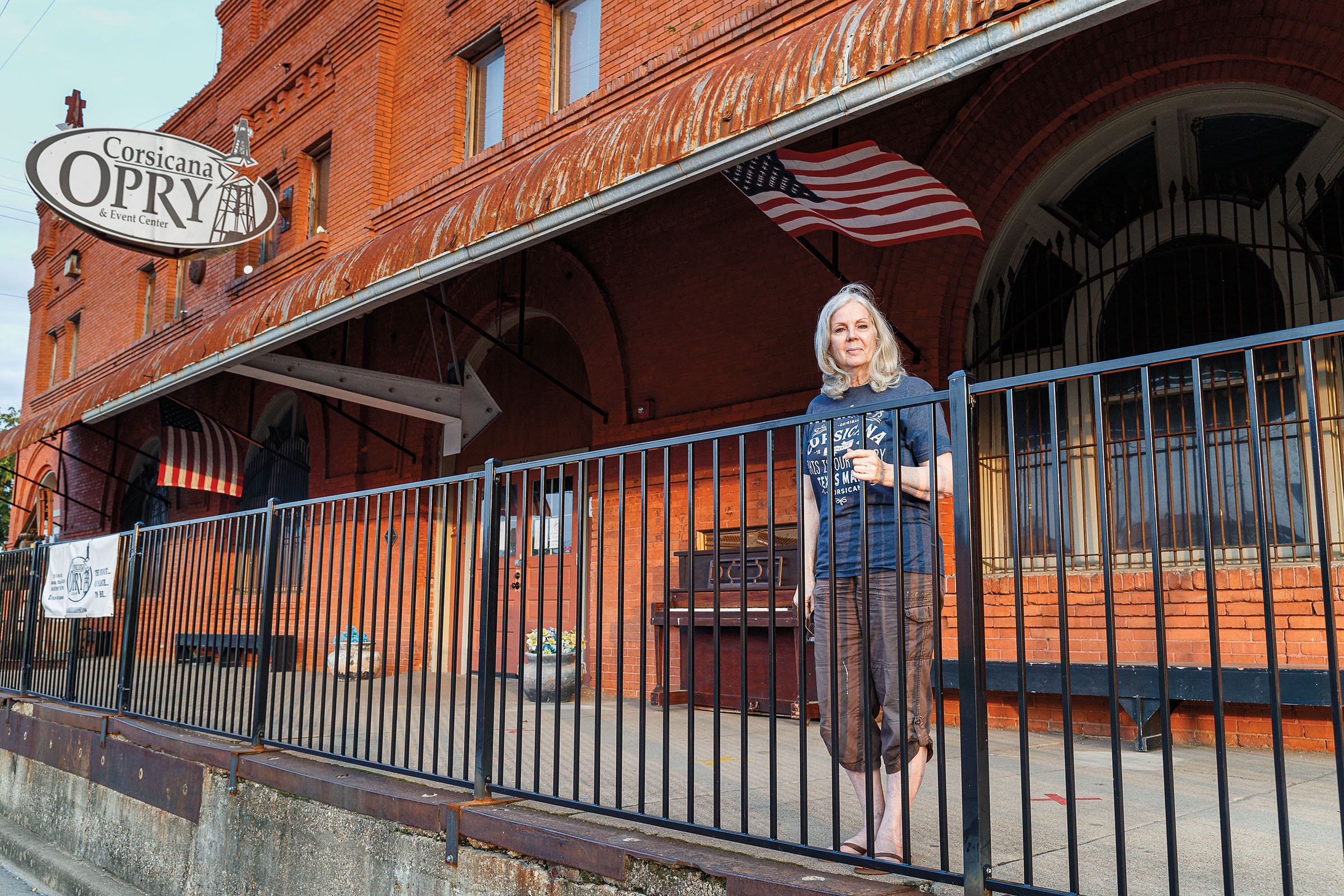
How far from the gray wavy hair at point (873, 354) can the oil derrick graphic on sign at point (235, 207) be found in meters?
11.8

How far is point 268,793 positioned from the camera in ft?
17.1

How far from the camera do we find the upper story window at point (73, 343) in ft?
73.4

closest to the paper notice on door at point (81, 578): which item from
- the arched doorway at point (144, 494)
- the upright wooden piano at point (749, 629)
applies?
the upright wooden piano at point (749, 629)

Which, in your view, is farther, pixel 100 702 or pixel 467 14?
pixel 467 14

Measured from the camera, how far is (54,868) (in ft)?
23.2

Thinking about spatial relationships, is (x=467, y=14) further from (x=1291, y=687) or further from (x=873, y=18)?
(x=1291, y=687)

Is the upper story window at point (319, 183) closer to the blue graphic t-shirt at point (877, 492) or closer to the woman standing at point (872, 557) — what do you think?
the woman standing at point (872, 557)

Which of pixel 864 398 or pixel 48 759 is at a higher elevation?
pixel 864 398

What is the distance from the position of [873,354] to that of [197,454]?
548 inches

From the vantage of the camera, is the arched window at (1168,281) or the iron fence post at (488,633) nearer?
the iron fence post at (488,633)

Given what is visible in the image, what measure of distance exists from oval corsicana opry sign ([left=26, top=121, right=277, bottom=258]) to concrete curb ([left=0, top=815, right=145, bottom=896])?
278 inches

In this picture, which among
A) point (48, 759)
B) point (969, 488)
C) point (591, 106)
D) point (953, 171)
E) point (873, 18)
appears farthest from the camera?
point (591, 106)

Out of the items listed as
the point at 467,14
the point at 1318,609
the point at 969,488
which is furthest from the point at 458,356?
the point at 969,488

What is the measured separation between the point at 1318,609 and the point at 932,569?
13.6 feet
